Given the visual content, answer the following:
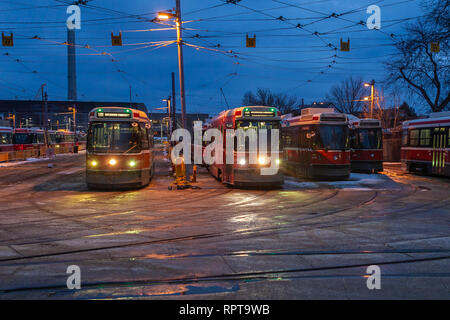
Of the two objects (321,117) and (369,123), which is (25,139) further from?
(369,123)

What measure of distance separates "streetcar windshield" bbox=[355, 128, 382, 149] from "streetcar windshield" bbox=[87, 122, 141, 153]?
14.0 metres

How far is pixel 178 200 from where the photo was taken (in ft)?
43.8

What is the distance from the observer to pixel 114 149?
50.0 ft

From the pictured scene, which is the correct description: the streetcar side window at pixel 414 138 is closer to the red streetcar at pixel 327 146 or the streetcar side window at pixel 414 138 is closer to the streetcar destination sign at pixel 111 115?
the red streetcar at pixel 327 146

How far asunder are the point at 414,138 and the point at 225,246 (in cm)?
1931

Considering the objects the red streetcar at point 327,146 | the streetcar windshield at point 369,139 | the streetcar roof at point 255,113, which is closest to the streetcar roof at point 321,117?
the red streetcar at point 327,146

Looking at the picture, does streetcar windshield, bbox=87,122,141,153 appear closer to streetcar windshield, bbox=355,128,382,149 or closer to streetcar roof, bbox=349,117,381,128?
streetcar windshield, bbox=355,128,382,149

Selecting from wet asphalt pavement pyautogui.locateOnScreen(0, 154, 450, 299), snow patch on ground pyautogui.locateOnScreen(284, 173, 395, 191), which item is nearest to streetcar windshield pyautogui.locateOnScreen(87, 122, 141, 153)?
wet asphalt pavement pyautogui.locateOnScreen(0, 154, 450, 299)

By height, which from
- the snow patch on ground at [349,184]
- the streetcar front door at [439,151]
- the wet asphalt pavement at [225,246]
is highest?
the streetcar front door at [439,151]

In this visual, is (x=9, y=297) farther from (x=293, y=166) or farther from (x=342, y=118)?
(x=293, y=166)

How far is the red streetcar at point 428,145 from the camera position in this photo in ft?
66.2

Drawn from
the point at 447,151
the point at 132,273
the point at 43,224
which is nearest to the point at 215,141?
the point at 43,224

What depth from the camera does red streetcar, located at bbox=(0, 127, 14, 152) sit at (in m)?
37.3

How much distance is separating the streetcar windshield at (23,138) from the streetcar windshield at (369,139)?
3799 centimetres
